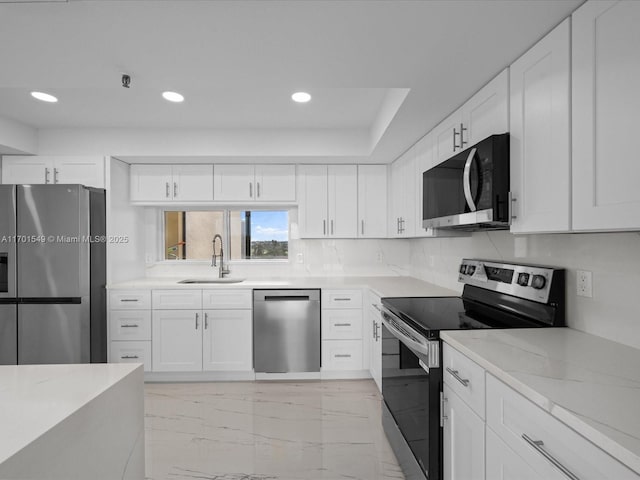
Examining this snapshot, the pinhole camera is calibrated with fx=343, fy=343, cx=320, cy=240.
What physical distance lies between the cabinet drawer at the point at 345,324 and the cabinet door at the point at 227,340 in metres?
0.79

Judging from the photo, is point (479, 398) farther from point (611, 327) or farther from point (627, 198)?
point (627, 198)

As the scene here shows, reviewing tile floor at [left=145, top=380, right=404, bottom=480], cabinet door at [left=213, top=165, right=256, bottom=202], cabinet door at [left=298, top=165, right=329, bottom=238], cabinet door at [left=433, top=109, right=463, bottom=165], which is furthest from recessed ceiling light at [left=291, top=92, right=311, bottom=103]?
tile floor at [left=145, top=380, right=404, bottom=480]

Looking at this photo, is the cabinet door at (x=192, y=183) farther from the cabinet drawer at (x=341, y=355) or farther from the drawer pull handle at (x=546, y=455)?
the drawer pull handle at (x=546, y=455)

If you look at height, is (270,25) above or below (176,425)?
→ above

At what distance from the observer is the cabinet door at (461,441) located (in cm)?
124

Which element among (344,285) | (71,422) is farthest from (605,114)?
(344,285)

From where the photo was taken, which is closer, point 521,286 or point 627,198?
point 627,198

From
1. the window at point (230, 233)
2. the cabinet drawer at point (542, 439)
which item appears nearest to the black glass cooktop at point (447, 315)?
the cabinet drawer at point (542, 439)

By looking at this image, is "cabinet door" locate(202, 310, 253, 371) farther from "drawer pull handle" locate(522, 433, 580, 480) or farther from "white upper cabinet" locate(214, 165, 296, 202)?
"drawer pull handle" locate(522, 433, 580, 480)

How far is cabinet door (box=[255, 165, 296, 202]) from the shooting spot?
3.62 metres

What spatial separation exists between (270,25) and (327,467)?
7.56ft

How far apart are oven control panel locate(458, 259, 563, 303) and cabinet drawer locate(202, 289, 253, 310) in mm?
1944

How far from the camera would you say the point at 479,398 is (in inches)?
48.5

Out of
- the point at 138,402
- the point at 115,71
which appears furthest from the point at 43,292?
the point at 138,402
